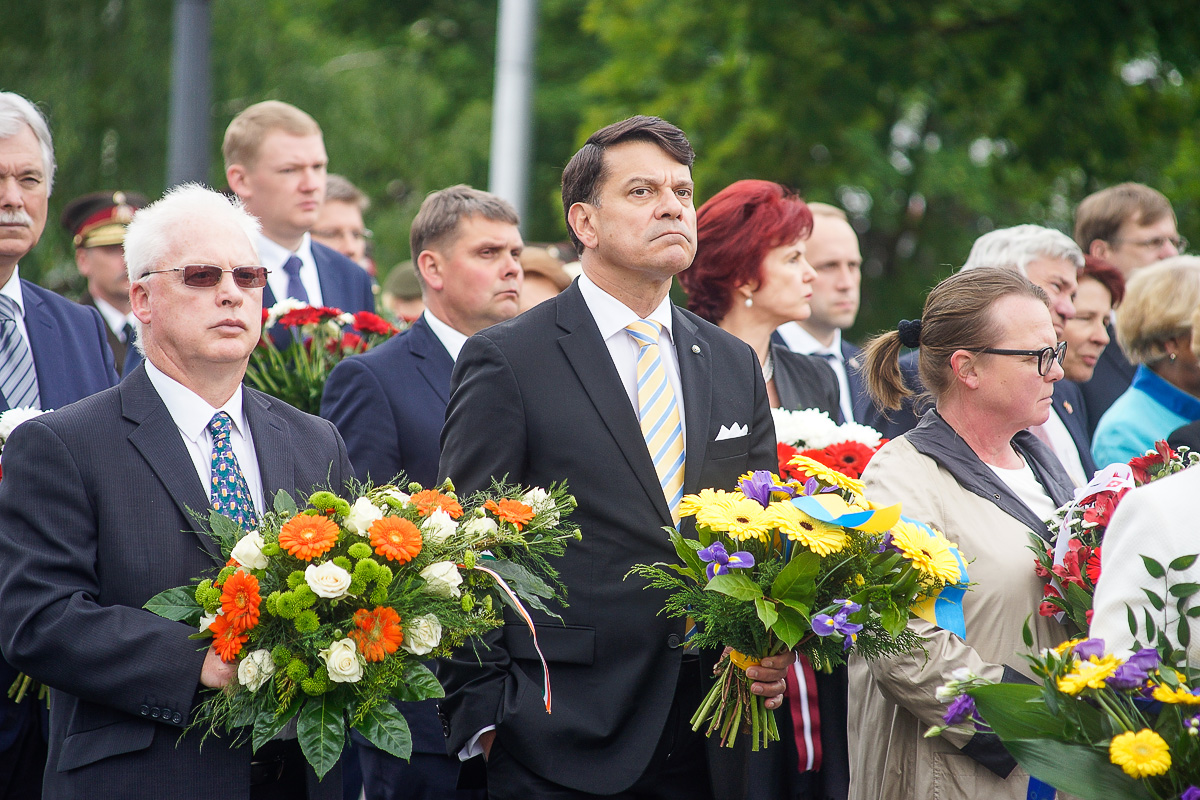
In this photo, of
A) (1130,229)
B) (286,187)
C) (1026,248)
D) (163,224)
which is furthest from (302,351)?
(1130,229)

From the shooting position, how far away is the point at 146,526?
3.32m

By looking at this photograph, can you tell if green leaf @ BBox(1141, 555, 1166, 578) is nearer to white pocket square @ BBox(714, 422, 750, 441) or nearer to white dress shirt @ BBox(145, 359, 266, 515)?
white pocket square @ BBox(714, 422, 750, 441)

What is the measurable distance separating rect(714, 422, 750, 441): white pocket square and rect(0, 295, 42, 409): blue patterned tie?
98.1 inches

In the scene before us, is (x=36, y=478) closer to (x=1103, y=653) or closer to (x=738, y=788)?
(x=738, y=788)

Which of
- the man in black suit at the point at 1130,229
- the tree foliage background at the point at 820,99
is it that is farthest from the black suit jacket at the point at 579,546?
the tree foliage background at the point at 820,99

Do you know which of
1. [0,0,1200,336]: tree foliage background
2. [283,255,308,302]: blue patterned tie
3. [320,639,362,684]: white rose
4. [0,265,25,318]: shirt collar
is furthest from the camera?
[0,0,1200,336]: tree foliage background

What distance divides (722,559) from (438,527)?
760 millimetres

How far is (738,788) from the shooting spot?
12.3ft

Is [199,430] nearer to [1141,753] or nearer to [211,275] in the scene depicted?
[211,275]

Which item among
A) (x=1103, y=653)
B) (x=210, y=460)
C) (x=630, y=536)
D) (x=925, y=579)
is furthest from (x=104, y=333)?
(x=1103, y=653)

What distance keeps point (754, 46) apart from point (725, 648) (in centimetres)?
1238

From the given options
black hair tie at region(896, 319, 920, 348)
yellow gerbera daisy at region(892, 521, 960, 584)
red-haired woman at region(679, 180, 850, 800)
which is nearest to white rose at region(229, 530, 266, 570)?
yellow gerbera daisy at region(892, 521, 960, 584)

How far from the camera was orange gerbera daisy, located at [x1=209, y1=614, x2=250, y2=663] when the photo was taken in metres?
3.05

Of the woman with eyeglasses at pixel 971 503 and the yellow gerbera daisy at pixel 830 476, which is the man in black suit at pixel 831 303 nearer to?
the woman with eyeglasses at pixel 971 503
